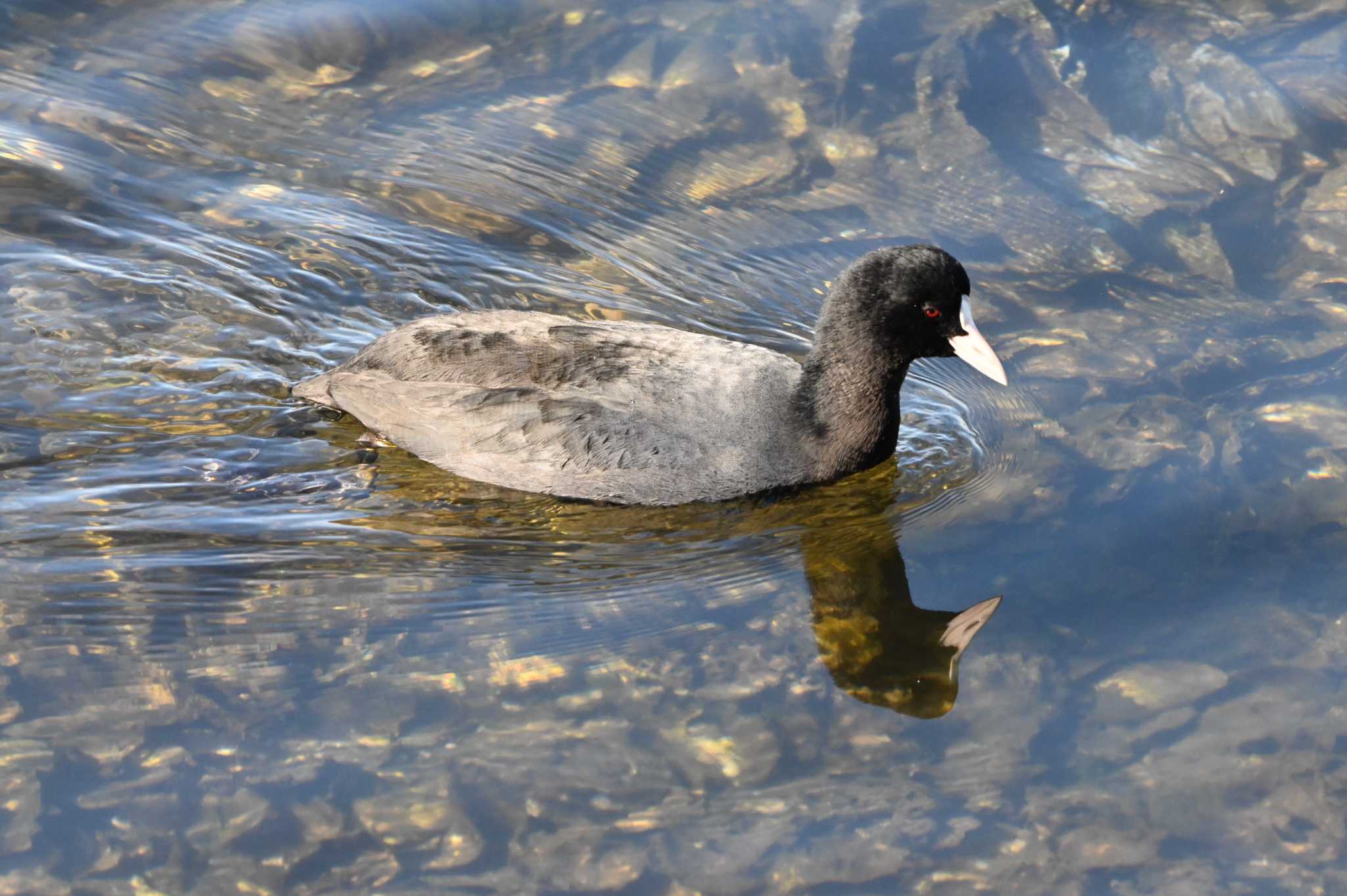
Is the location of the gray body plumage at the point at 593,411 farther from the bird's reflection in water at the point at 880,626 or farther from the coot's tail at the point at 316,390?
the bird's reflection in water at the point at 880,626

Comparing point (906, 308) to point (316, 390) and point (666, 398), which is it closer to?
point (666, 398)

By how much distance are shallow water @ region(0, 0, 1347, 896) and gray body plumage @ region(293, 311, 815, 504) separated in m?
0.17

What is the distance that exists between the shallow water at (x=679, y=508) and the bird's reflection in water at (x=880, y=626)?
0.07ft

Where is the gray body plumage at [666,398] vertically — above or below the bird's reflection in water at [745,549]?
above

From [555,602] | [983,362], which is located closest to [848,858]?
[555,602]

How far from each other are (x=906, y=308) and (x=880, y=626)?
135cm

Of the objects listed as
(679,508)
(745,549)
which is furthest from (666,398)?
A: (745,549)

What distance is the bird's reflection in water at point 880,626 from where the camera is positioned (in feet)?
16.9

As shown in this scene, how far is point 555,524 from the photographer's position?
596 cm

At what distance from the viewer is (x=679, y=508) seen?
6.02 meters

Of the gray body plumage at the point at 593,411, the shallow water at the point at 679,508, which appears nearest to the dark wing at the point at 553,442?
the gray body plumage at the point at 593,411

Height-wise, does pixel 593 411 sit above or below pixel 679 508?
above

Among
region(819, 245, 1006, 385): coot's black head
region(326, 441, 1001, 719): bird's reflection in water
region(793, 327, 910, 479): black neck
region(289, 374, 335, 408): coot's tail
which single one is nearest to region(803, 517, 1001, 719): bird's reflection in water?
region(326, 441, 1001, 719): bird's reflection in water

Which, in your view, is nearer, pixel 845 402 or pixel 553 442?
pixel 553 442
